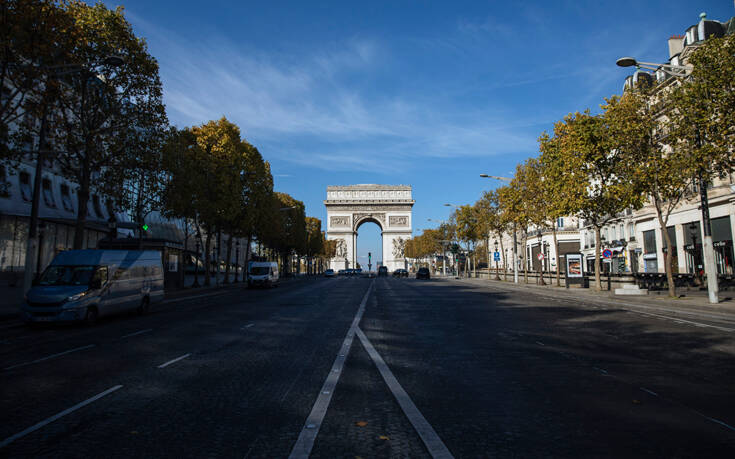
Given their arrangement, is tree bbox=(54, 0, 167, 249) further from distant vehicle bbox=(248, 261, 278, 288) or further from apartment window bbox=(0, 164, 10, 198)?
distant vehicle bbox=(248, 261, 278, 288)

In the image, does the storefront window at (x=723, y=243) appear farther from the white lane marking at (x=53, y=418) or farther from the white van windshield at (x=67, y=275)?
the white lane marking at (x=53, y=418)

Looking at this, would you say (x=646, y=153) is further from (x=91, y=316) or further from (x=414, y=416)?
(x=91, y=316)

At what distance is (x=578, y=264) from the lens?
36344mm

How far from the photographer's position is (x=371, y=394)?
20.1 feet

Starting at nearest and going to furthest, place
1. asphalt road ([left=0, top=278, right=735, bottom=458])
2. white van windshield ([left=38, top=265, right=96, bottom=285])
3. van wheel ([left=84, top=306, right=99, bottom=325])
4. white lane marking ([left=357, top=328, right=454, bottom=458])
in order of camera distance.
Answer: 1. white lane marking ([left=357, top=328, right=454, bottom=458])
2. asphalt road ([left=0, top=278, right=735, bottom=458])
3. van wheel ([left=84, top=306, right=99, bottom=325])
4. white van windshield ([left=38, top=265, right=96, bottom=285])

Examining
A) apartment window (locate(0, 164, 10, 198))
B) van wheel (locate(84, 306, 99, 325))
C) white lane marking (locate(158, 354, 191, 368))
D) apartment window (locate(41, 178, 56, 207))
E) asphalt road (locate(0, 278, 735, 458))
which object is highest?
apartment window (locate(41, 178, 56, 207))

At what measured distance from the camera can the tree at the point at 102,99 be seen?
22.0 metres

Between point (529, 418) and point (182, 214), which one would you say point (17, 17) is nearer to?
point (529, 418)

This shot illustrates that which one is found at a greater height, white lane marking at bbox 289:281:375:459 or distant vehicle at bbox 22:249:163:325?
distant vehicle at bbox 22:249:163:325

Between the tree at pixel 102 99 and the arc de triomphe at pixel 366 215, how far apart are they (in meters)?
89.4

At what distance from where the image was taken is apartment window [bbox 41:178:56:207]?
35.9m

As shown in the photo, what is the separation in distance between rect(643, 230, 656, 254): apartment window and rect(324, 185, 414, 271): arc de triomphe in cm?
7050

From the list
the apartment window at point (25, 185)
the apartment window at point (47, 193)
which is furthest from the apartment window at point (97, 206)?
the apartment window at point (25, 185)

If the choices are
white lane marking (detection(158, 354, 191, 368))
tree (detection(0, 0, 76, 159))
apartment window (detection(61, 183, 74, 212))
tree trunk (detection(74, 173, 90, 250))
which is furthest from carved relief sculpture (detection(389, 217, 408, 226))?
white lane marking (detection(158, 354, 191, 368))
